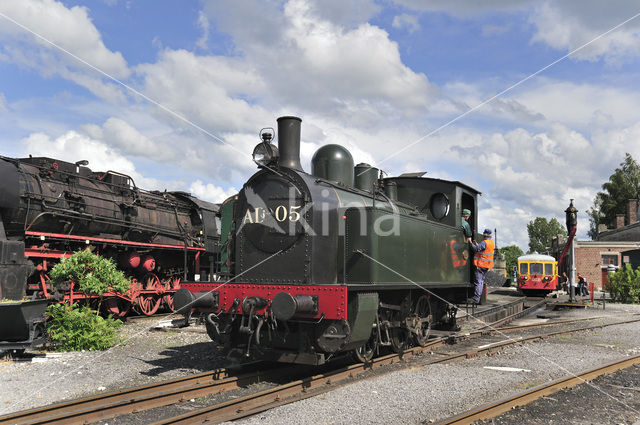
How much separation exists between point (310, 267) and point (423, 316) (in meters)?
3.29

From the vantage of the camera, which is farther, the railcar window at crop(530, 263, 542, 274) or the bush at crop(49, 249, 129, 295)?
the railcar window at crop(530, 263, 542, 274)

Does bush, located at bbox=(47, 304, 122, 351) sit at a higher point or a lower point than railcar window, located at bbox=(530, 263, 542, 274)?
lower

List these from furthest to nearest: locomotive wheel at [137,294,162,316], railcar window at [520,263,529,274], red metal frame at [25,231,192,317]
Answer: railcar window at [520,263,529,274]
locomotive wheel at [137,294,162,316]
red metal frame at [25,231,192,317]

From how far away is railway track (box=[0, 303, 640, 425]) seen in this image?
198 inches

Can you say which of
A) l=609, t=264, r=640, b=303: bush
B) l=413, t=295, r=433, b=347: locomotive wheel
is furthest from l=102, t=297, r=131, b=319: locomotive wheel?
l=609, t=264, r=640, b=303: bush

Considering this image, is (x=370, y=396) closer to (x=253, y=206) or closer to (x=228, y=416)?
(x=228, y=416)

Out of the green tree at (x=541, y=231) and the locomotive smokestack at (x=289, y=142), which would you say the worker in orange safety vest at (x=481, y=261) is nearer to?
the locomotive smokestack at (x=289, y=142)

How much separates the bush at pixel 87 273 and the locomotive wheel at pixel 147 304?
385 cm

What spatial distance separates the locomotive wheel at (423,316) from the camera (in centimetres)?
896

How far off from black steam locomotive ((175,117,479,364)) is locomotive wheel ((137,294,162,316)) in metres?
7.10

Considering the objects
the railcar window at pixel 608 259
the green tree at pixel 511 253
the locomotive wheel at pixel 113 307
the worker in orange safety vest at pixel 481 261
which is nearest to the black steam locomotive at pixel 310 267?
the worker in orange safety vest at pixel 481 261

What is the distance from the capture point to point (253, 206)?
7555 millimetres

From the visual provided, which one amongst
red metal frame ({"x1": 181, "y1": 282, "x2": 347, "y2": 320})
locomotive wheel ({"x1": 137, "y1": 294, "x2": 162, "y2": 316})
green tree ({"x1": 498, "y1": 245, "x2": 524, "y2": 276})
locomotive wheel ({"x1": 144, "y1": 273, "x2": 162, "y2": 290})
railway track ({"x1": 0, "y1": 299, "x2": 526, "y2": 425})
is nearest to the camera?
railway track ({"x1": 0, "y1": 299, "x2": 526, "y2": 425})

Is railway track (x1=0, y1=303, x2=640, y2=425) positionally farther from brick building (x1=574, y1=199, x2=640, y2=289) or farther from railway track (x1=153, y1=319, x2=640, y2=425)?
brick building (x1=574, y1=199, x2=640, y2=289)
